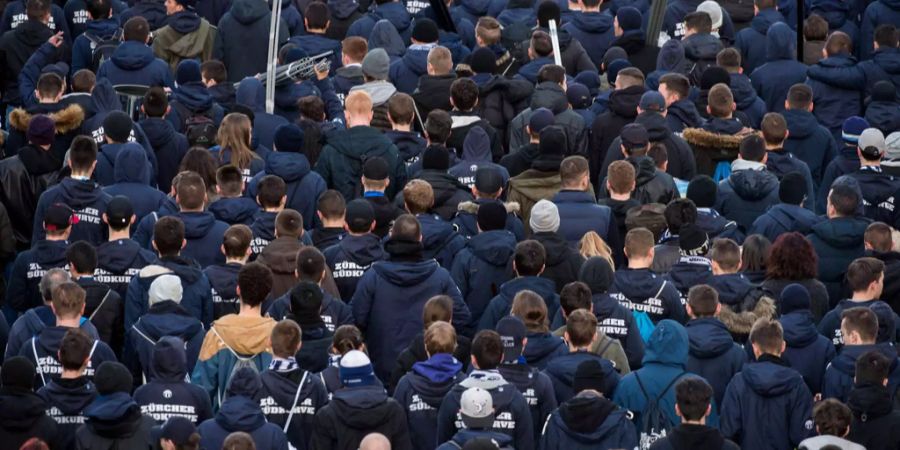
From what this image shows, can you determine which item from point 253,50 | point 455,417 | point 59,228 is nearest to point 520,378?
point 455,417

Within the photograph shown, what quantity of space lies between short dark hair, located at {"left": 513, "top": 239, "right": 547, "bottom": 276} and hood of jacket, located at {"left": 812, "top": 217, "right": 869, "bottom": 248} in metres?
2.91

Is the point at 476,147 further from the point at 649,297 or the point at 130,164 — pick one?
the point at 649,297

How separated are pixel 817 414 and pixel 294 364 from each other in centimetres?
345

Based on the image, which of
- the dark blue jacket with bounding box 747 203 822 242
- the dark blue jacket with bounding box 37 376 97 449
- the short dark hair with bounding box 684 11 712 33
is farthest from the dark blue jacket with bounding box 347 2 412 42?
the dark blue jacket with bounding box 37 376 97 449

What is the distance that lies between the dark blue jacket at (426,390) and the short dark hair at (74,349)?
2.08 m

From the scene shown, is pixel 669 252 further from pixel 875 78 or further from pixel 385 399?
pixel 875 78

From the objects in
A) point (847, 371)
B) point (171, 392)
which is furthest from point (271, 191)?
point (847, 371)

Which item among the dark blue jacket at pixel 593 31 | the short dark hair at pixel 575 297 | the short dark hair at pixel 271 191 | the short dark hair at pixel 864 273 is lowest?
the dark blue jacket at pixel 593 31

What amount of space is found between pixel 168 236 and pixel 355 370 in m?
2.69

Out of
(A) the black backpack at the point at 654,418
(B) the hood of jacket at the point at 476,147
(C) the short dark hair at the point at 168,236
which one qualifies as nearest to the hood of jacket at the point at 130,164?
(C) the short dark hair at the point at 168,236

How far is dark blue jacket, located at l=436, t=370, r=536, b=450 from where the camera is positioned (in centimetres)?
1416

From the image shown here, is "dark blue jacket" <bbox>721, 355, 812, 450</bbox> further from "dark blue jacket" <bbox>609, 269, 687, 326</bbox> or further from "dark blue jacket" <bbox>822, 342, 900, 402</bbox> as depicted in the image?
"dark blue jacket" <bbox>609, 269, 687, 326</bbox>

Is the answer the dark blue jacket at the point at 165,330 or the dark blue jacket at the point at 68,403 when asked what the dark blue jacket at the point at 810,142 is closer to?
the dark blue jacket at the point at 165,330

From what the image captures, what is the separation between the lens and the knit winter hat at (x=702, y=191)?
1786 centimetres
